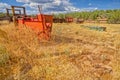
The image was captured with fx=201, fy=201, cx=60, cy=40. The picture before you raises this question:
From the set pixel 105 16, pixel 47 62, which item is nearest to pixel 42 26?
pixel 47 62

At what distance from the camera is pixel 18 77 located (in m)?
4.73

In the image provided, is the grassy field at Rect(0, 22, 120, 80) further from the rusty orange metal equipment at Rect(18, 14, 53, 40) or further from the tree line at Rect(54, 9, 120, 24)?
the tree line at Rect(54, 9, 120, 24)

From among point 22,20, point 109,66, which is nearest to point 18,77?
point 109,66

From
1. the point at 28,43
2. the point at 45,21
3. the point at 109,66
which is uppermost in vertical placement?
the point at 45,21

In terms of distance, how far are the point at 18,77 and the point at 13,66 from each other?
3.29 feet

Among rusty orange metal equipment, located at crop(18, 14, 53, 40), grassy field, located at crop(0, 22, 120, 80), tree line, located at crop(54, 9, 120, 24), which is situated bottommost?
tree line, located at crop(54, 9, 120, 24)

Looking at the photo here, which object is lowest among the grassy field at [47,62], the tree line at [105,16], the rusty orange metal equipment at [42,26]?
the tree line at [105,16]

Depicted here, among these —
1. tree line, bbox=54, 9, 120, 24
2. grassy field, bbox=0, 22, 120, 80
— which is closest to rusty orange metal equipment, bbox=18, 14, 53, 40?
grassy field, bbox=0, 22, 120, 80

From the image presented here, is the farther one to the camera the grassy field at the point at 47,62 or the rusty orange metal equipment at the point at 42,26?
the rusty orange metal equipment at the point at 42,26

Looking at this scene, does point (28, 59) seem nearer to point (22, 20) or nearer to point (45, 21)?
point (45, 21)

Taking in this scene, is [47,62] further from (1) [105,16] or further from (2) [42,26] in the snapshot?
(1) [105,16]

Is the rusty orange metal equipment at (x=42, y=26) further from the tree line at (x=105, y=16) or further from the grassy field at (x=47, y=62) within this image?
the tree line at (x=105, y=16)

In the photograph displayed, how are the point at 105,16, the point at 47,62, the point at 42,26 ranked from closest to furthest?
the point at 47,62
the point at 42,26
the point at 105,16

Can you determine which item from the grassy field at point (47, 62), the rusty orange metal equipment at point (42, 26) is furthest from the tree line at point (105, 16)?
the grassy field at point (47, 62)
